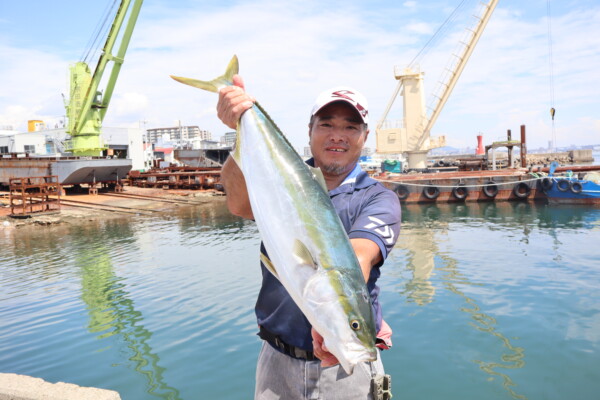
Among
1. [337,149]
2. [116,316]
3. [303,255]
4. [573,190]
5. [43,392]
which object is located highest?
[337,149]

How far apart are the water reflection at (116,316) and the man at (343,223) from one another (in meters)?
4.33

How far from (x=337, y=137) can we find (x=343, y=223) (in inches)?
23.8

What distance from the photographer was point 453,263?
46.5 ft

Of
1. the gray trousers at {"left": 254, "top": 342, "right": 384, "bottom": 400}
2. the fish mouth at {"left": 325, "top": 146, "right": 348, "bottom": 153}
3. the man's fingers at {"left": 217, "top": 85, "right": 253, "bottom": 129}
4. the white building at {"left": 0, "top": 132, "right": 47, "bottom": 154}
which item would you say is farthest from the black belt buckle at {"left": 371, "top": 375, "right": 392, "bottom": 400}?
the white building at {"left": 0, "top": 132, "right": 47, "bottom": 154}

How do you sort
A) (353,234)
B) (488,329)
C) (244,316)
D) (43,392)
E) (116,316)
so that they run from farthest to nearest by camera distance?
(116,316) < (244,316) < (488,329) < (43,392) < (353,234)

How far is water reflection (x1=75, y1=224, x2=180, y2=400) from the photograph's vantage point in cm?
700

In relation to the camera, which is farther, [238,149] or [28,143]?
[28,143]

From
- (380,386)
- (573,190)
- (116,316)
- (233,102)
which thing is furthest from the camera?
(573,190)

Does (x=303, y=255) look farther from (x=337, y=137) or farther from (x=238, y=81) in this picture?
(x=238, y=81)

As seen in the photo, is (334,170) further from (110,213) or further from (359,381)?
(110,213)

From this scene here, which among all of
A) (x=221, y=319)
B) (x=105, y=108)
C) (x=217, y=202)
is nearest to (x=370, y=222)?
(x=221, y=319)

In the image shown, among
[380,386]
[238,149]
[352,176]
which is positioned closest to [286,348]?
[380,386]

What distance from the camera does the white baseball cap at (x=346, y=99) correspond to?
2.87 m

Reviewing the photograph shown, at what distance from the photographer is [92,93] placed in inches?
1478
